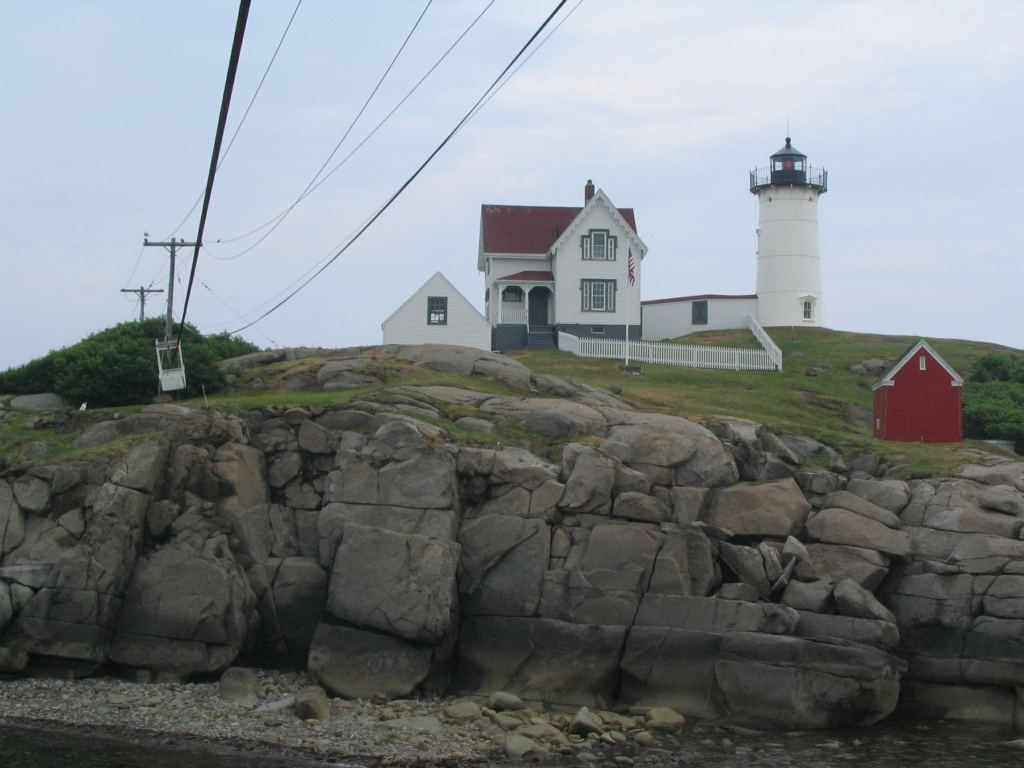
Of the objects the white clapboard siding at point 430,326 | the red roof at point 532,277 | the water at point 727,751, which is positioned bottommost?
the water at point 727,751

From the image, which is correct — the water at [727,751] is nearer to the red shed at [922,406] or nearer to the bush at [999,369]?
the red shed at [922,406]

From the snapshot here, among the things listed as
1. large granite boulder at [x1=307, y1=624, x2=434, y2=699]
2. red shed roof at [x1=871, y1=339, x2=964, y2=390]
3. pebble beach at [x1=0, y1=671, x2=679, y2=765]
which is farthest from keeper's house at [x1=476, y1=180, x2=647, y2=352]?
pebble beach at [x1=0, y1=671, x2=679, y2=765]

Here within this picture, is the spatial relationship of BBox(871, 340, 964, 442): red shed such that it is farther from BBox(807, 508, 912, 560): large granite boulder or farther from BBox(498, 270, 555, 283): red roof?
BBox(498, 270, 555, 283): red roof

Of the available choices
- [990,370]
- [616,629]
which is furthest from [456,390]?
[990,370]

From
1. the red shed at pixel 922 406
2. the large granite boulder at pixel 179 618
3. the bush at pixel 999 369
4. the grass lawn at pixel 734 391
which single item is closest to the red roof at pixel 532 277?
the grass lawn at pixel 734 391

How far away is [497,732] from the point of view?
78.9 ft

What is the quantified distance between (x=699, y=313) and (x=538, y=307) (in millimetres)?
9687

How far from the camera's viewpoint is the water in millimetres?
21141

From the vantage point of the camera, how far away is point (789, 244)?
64812 mm

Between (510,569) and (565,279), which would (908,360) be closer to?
(510,569)

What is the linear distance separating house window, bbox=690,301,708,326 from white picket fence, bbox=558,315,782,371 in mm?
9580

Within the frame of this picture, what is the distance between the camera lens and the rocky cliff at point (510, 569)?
26.4m

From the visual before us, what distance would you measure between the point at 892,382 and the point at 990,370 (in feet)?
53.3

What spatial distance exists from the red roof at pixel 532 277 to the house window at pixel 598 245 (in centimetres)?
193
